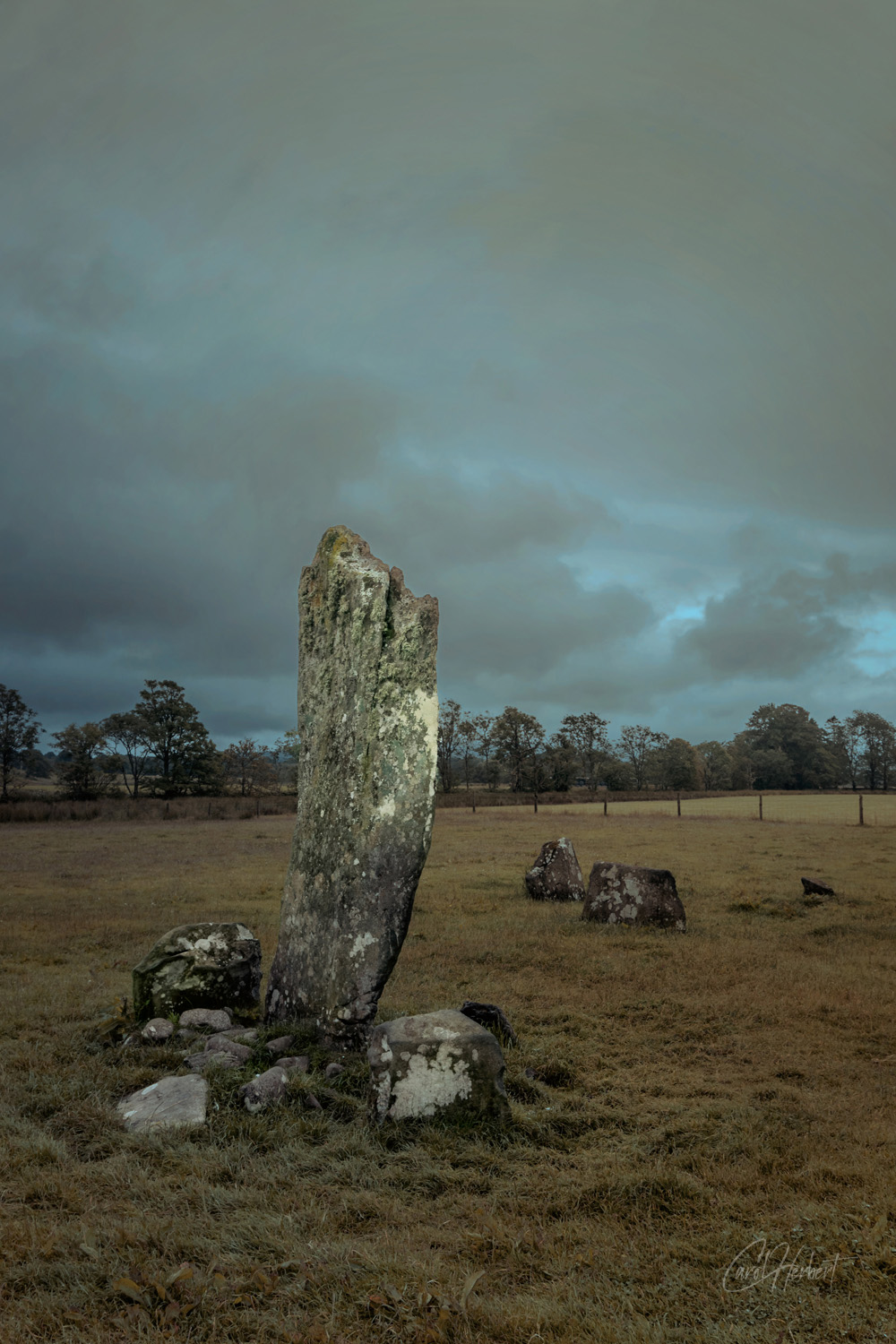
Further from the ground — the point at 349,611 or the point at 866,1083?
the point at 349,611

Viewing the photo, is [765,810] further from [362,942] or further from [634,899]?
[362,942]

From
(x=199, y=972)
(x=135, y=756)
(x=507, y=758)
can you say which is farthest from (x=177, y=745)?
(x=199, y=972)

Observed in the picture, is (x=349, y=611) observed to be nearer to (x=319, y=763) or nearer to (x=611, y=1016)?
(x=319, y=763)

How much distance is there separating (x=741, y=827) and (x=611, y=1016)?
30736mm

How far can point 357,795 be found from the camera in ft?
26.4

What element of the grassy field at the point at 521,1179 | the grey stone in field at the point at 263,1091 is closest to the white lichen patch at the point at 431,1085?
the grassy field at the point at 521,1179

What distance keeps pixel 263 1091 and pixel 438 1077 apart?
1.44 m

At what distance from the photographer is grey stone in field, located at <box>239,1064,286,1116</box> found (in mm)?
6137

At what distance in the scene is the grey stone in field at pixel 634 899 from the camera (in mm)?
13430

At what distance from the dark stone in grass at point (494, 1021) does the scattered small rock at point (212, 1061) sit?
2.26 metres

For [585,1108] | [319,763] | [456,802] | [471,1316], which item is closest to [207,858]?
[319,763]

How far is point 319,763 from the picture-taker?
865 cm

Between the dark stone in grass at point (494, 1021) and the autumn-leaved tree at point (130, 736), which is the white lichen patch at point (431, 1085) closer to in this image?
the dark stone in grass at point (494, 1021)

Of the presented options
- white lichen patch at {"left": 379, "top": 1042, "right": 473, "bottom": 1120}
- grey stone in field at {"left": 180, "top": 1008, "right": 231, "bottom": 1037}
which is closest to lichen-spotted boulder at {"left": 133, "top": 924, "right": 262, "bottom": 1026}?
grey stone in field at {"left": 180, "top": 1008, "right": 231, "bottom": 1037}
